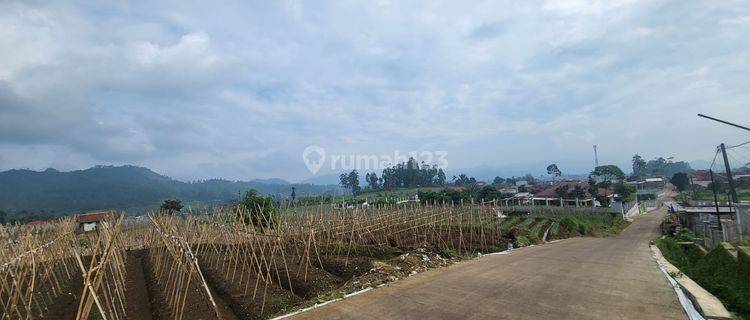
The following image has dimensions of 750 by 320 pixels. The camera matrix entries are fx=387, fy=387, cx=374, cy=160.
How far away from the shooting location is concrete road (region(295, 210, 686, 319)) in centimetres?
613

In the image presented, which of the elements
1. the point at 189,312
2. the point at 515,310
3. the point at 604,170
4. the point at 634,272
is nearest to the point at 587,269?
the point at 634,272

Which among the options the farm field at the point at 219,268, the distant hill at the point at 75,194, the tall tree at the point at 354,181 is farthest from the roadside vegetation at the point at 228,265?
the distant hill at the point at 75,194

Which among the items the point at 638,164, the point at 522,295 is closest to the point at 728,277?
the point at 522,295

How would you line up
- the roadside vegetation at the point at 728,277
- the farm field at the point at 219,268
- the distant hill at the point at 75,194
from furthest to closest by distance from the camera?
the distant hill at the point at 75,194 < the farm field at the point at 219,268 < the roadside vegetation at the point at 728,277

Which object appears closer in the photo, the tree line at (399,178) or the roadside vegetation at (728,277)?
the roadside vegetation at (728,277)

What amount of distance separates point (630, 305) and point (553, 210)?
30.1 m

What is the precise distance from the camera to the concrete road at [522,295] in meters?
6.13

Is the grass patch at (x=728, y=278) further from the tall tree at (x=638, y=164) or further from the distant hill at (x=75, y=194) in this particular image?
Answer: the tall tree at (x=638, y=164)

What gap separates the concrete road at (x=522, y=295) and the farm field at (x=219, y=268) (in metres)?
0.93

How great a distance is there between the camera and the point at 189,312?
724 cm

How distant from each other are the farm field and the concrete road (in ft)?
3.04

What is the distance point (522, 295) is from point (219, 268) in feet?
29.0

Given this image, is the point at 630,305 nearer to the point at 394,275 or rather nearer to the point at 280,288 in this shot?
the point at 394,275

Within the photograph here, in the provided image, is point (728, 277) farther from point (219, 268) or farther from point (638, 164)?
point (638, 164)
